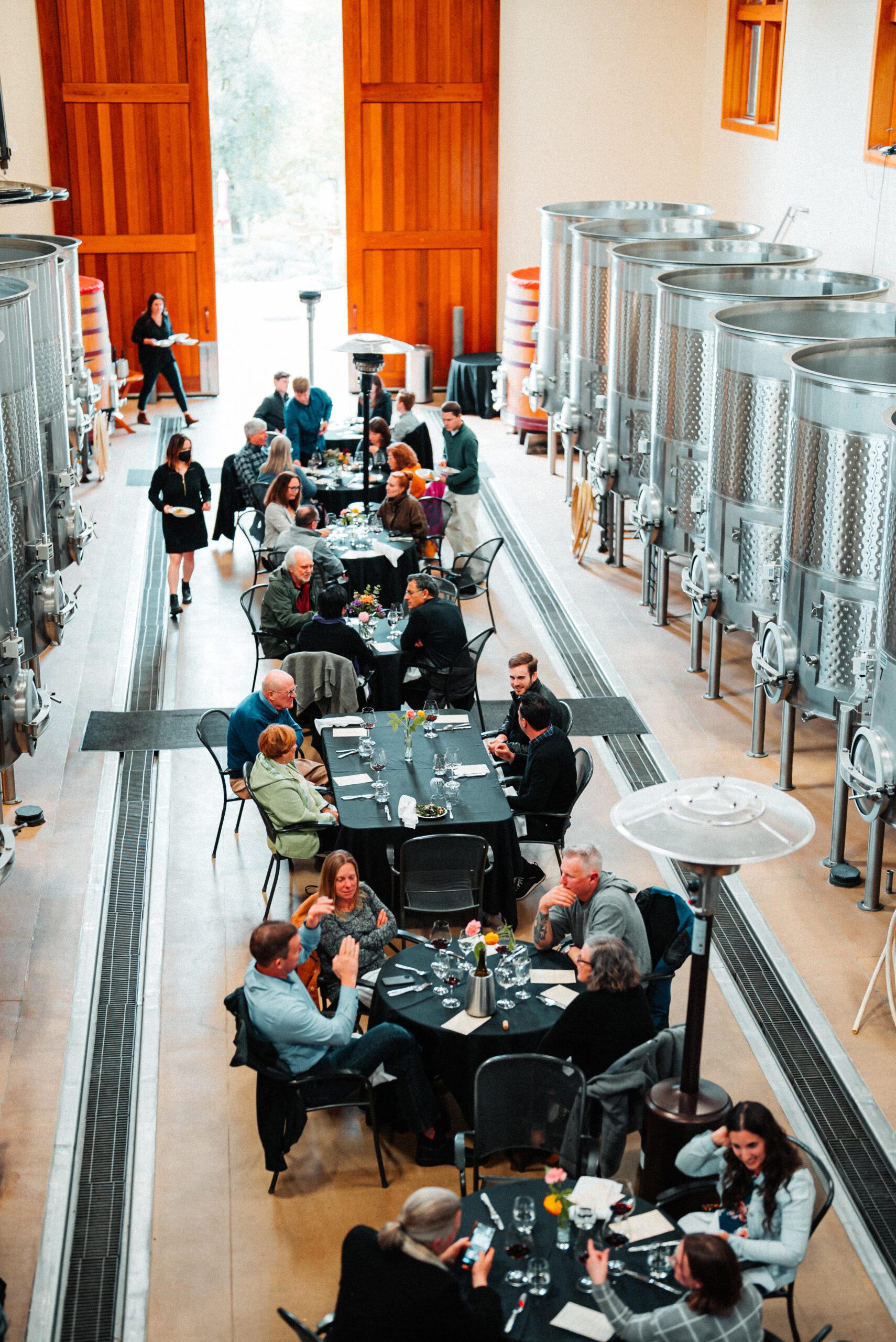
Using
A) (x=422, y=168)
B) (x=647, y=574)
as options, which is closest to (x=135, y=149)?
(x=422, y=168)

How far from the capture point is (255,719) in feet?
25.2

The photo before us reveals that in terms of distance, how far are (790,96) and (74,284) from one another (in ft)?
22.5

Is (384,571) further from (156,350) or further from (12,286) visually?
(156,350)

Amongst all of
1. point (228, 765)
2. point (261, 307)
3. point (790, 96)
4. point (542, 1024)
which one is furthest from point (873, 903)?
point (261, 307)

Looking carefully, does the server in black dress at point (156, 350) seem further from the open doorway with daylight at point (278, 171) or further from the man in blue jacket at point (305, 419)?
the man in blue jacket at point (305, 419)

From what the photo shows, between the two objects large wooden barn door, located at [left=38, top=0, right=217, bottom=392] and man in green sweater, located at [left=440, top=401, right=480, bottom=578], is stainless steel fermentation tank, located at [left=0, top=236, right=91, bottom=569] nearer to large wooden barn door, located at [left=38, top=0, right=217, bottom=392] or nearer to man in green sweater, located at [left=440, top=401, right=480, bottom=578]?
man in green sweater, located at [left=440, top=401, right=480, bottom=578]

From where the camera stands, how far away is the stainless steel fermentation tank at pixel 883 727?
21.4ft

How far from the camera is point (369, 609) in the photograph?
9680mm

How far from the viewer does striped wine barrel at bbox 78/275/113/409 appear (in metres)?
15.8

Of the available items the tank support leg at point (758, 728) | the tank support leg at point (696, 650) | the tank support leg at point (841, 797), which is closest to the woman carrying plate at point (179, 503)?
the tank support leg at point (696, 650)

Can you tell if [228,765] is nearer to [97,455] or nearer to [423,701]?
[423,701]

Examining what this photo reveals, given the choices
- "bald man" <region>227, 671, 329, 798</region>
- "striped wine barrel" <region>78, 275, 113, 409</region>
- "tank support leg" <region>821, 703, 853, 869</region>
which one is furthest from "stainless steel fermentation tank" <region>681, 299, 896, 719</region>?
"striped wine barrel" <region>78, 275, 113, 409</region>

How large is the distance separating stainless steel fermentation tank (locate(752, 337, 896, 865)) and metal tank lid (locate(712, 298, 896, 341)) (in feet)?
5.43

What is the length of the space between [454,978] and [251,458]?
722 centimetres
